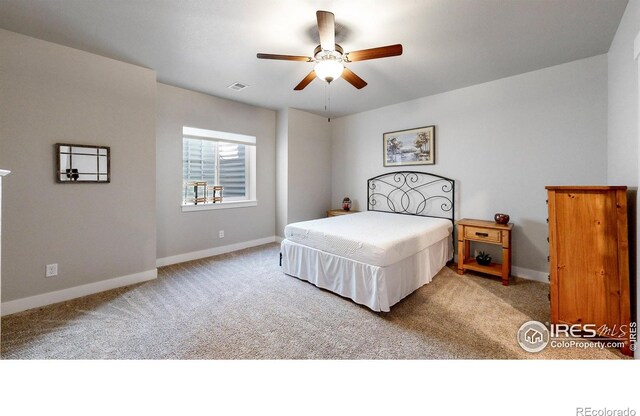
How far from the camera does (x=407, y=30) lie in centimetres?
229

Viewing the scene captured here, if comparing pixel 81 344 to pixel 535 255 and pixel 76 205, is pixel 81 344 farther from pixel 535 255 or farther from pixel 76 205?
pixel 535 255

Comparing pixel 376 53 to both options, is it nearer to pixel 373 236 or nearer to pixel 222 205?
pixel 373 236

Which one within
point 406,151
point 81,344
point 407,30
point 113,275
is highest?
point 407,30

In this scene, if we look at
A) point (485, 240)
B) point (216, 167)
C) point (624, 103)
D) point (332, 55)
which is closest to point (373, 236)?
point (485, 240)

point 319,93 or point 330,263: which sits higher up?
point 319,93

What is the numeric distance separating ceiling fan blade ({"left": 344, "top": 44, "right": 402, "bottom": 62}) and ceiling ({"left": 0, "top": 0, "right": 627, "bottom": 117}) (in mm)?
316

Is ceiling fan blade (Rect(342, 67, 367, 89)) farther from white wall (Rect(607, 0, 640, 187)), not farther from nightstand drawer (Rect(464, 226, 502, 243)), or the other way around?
nightstand drawer (Rect(464, 226, 502, 243))

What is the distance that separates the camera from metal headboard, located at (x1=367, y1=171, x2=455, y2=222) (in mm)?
3895

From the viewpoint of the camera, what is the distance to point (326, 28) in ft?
6.21

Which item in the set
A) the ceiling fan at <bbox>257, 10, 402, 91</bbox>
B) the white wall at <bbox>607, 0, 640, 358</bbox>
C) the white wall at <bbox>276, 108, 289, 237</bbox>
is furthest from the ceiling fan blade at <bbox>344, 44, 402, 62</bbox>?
the white wall at <bbox>276, 108, 289, 237</bbox>

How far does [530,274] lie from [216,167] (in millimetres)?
4845

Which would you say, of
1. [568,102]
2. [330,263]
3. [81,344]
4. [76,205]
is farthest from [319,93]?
[81,344]
